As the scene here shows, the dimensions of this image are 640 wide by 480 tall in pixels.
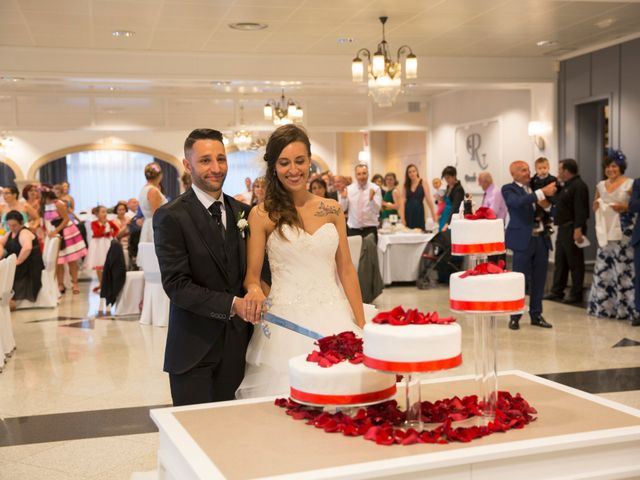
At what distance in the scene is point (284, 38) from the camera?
10039 millimetres

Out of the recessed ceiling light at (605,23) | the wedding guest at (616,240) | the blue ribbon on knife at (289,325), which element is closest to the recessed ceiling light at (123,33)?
the wedding guest at (616,240)

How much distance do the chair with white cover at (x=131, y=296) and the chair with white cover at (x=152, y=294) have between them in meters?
0.86

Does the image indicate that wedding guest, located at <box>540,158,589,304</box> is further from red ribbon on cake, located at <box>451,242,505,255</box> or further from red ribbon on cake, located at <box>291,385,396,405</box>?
red ribbon on cake, located at <box>291,385,396,405</box>

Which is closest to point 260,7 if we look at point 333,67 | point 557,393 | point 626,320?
point 333,67

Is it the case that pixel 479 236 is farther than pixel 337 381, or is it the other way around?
pixel 479 236

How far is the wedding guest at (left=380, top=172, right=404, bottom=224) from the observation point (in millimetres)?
12883

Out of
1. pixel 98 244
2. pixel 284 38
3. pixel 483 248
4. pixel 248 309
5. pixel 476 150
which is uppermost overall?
pixel 284 38

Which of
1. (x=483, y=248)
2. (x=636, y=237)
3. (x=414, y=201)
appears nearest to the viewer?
(x=483, y=248)

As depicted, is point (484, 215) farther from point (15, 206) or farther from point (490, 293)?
point (15, 206)

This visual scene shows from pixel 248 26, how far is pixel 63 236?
4249 mm

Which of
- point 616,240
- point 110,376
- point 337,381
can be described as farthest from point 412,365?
point 616,240

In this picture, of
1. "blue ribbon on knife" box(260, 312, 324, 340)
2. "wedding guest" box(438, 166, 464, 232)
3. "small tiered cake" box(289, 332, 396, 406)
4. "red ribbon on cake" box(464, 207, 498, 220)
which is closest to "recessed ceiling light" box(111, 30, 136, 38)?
"wedding guest" box(438, 166, 464, 232)

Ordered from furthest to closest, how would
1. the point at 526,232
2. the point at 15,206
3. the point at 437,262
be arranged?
the point at 437,262, the point at 15,206, the point at 526,232

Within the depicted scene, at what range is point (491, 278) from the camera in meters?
2.26
